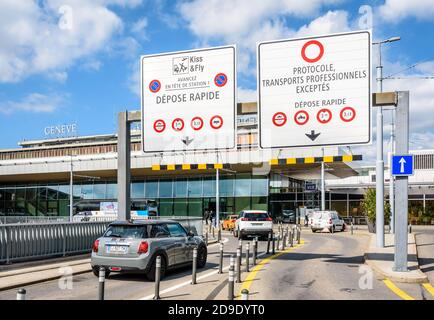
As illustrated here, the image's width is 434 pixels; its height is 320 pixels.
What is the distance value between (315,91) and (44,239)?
10.1 meters

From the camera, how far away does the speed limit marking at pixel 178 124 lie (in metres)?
16.2

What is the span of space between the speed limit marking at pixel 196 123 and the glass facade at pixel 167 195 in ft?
128

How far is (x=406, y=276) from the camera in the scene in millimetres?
12656

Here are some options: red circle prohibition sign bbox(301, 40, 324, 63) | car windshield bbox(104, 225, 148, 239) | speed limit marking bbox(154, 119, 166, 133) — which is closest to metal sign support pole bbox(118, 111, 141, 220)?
speed limit marking bbox(154, 119, 166, 133)

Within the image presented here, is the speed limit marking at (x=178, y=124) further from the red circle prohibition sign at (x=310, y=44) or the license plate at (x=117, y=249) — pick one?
the license plate at (x=117, y=249)

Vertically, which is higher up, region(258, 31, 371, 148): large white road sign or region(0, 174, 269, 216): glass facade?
region(258, 31, 371, 148): large white road sign

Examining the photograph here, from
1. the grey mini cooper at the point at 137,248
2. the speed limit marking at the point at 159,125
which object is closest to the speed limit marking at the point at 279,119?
the speed limit marking at the point at 159,125

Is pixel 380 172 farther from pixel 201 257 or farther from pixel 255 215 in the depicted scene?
pixel 201 257

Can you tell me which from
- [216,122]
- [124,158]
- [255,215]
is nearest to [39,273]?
[124,158]

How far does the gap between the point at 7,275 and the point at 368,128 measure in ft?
36.1

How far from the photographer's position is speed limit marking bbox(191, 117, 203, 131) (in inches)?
629

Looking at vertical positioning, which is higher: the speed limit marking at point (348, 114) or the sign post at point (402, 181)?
the speed limit marking at point (348, 114)

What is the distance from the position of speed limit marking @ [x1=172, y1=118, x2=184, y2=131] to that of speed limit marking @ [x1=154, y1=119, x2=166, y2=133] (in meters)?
0.37

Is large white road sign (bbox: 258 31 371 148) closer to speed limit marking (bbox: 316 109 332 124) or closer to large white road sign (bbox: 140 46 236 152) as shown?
speed limit marking (bbox: 316 109 332 124)
